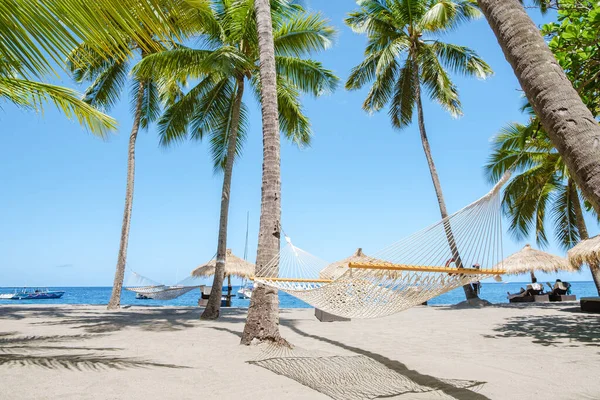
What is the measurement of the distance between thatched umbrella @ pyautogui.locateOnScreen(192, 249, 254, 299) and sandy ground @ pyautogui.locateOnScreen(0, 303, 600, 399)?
565cm

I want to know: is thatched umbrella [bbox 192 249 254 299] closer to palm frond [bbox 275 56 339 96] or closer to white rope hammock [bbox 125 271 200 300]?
white rope hammock [bbox 125 271 200 300]

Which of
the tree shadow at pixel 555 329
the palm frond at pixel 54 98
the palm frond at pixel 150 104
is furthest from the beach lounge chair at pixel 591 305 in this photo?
the palm frond at pixel 150 104

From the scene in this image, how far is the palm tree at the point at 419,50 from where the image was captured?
8.67m

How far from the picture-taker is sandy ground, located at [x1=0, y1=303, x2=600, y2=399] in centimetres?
220

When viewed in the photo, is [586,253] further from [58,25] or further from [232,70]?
[58,25]

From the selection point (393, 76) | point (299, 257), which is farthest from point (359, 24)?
point (299, 257)

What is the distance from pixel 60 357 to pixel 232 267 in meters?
7.72

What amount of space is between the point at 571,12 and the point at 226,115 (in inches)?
226

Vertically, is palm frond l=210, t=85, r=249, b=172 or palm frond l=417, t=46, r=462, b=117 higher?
palm frond l=417, t=46, r=462, b=117

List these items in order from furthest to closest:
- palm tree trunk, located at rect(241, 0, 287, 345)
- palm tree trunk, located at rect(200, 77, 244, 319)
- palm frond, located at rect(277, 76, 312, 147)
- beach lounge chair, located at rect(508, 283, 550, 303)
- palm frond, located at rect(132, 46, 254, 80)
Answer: beach lounge chair, located at rect(508, 283, 550, 303)
palm frond, located at rect(277, 76, 312, 147)
palm tree trunk, located at rect(200, 77, 244, 319)
palm frond, located at rect(132, 46, 254, 80)
palm tree trunk, located at rect(241, 0, 287, 345)

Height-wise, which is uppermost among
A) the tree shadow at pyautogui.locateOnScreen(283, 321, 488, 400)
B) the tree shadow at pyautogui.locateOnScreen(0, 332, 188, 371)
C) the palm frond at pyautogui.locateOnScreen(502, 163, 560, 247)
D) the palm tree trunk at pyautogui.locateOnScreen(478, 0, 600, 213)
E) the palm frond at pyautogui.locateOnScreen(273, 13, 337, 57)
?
the palm frond at pyautogui.locateOnScreen(273, 13, 337, 57)

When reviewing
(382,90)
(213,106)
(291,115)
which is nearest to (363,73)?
(382,90)

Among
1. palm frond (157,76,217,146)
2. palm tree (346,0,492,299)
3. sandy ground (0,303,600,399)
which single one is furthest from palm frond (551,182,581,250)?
palm frond (157,76,217,146)

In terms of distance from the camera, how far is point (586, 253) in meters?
5.75
